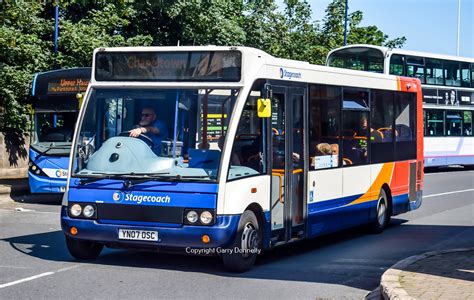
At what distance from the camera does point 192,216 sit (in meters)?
10.0

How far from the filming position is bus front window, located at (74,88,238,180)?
1034cm

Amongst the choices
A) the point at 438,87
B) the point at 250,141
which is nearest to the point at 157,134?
the point at 250,141

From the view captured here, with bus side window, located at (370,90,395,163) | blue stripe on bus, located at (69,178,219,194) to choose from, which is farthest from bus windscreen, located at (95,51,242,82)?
bus side window, located at (370,90,395,163)

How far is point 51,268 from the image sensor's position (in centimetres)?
1045

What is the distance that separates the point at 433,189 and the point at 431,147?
353 inches

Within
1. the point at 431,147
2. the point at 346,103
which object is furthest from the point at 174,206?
the point at 431,147

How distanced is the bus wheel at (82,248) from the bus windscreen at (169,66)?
2128mm

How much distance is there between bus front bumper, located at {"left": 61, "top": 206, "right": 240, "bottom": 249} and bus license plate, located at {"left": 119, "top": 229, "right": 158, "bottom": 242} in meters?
0.04

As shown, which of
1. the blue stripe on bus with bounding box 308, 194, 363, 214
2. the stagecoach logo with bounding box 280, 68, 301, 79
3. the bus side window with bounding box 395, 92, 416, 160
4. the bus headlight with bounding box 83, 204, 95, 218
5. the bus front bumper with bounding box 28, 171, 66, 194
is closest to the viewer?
the bus headlight with bounding box 83, 204, 95, 218

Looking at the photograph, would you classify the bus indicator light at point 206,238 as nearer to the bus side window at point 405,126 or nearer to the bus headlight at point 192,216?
the bus headlight at point 192,216

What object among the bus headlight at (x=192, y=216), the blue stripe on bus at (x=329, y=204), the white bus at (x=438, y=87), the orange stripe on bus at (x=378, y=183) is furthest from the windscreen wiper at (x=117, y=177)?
the white bus at (x=438, y=87)

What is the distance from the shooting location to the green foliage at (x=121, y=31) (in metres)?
25.3

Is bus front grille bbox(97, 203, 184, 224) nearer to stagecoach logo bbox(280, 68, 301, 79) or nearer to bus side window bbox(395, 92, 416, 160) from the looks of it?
stagecoach logo bbox(280, 68, 301, 79)

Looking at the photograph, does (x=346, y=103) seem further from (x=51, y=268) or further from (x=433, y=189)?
(x=433, y=189)
